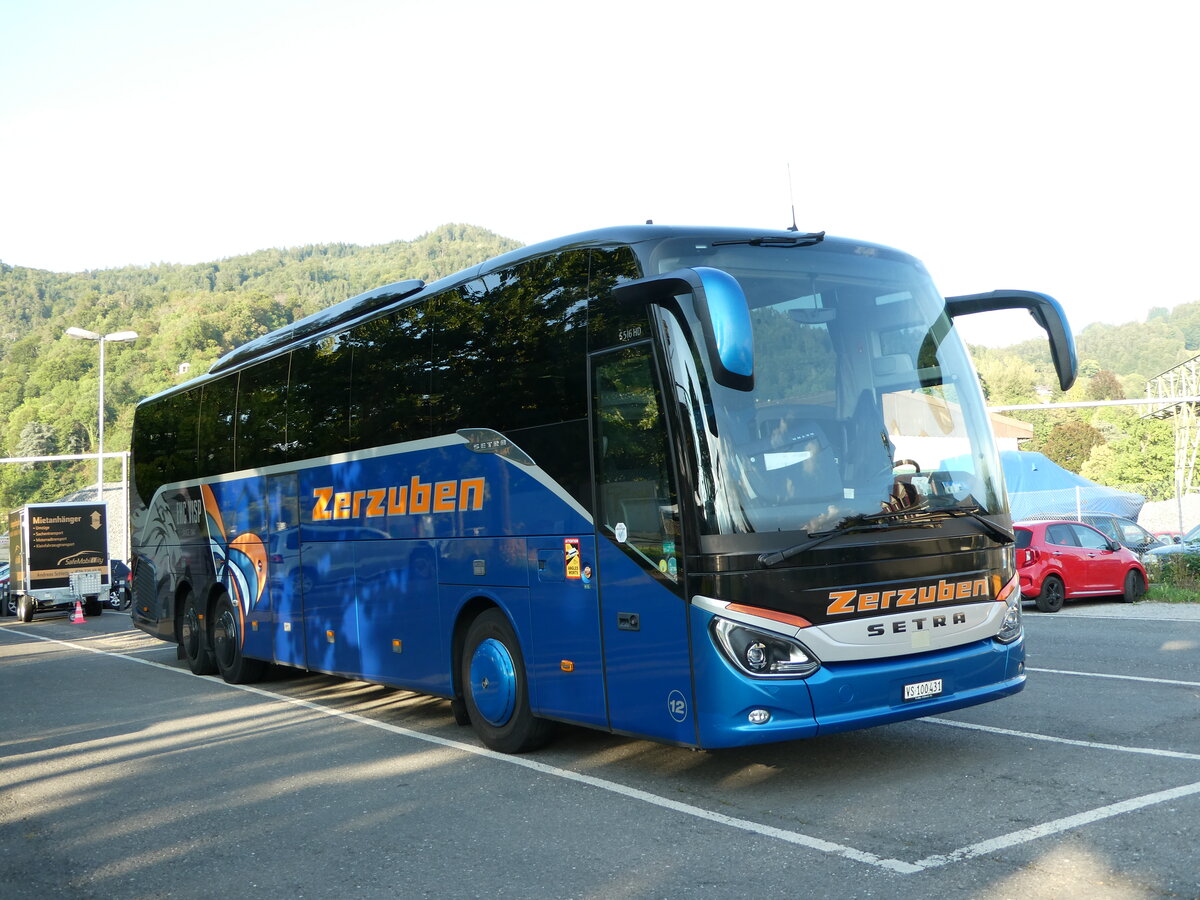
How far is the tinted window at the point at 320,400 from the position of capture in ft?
36.3

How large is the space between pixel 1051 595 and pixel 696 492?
1458 centimetres

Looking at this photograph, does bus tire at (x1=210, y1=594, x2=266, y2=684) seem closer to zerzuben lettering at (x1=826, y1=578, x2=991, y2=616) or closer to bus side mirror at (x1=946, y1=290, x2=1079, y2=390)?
zerzuben lettering at (x1=826, y1=578, x2=991, y2=616)

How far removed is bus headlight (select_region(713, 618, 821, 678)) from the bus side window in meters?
0.46

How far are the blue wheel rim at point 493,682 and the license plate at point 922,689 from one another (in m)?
2.90

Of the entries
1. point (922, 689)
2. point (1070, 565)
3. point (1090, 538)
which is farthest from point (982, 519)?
point (1090, 538)

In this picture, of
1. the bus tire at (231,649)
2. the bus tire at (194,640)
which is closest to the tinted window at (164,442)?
the bus tire at (194,640)

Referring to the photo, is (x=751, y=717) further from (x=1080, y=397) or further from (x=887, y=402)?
(x=1080, y=397)

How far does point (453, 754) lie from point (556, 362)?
3074 millimetres

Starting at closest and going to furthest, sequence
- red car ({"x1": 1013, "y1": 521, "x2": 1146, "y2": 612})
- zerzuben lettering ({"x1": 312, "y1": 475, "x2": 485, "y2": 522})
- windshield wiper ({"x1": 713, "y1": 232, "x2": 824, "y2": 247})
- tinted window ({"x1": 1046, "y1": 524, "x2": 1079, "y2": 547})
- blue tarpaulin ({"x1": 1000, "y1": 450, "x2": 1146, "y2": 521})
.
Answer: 1. windshield wiper ({"x1": 713, "y1": 232, "x2": 824, "y2": 247})
2. zerzuben lettering ({"x1": 312, "y1": 475, "x2": 485, "y2": 522})
3. red car ({"x1": 1013, "y1": 521, "x2": 1146, "y2": 612})
4. tinted window ({"x1": 1046, "y1": 524, "x2": 1079, "y2": 547})
5. blue tarpaulin ({"x1": 1000, "y1": 450, "x2": 1146, "y2": 521})

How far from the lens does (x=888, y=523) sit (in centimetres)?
702

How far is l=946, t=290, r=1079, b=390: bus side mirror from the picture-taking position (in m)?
8.24

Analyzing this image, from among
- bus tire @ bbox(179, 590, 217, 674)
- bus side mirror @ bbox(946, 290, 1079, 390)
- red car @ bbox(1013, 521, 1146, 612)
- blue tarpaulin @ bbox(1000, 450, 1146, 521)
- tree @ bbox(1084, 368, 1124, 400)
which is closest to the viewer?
bus side mirror @ bbox(946, 290, 1079, 390)

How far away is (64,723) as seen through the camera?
11.5 metres

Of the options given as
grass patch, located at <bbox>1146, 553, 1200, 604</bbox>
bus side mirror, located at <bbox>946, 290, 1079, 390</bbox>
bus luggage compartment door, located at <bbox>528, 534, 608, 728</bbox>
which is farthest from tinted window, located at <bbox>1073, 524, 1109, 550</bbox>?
bus luggage compartment door, located at <bbox>528, 534, 608, 728</bbox>
